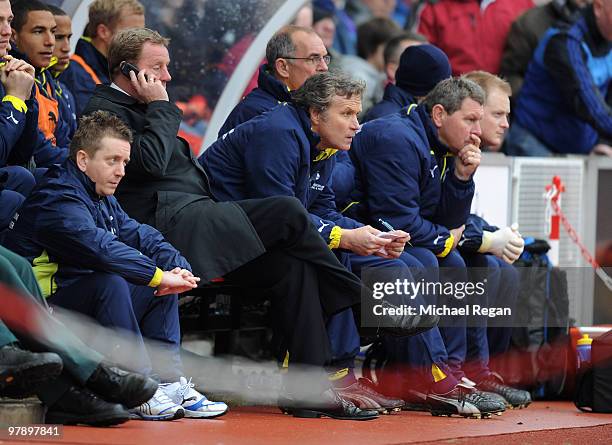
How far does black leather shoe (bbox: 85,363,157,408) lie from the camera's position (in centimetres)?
556

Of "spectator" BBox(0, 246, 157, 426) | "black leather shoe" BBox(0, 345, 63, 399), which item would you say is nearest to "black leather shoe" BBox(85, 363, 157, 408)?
"spectator" BBox(0, 246, 157, 426)

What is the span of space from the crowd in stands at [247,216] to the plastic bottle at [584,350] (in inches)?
15.9

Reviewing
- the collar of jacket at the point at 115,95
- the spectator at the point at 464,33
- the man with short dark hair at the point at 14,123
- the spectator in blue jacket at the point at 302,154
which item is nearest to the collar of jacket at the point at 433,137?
the spectator in blue jacket at the point at 302,154

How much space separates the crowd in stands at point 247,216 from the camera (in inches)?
229

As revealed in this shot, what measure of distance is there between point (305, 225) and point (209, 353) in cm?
219

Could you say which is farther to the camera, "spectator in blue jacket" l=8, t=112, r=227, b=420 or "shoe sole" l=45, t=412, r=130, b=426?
"spectator in blue jacket" l=8, t=112, r=227, b=420

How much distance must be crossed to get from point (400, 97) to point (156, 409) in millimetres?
2865

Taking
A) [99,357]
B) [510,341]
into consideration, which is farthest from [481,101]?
[99,357]

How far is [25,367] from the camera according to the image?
16.9 feet

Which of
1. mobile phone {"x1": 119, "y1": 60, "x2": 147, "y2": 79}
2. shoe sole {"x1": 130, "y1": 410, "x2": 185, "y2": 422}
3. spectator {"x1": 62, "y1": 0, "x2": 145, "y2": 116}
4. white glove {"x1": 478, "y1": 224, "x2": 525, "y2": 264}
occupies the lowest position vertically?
shoe sole {"x1": 130, "y1": 410, "x2": 185, "y2": 422}

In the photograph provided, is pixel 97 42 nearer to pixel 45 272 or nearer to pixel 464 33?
pixel 45 272

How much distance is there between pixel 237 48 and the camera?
30.2 feet

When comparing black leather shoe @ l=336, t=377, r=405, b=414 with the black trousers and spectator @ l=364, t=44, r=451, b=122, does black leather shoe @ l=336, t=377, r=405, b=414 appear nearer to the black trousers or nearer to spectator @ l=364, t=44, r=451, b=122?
the black trousers

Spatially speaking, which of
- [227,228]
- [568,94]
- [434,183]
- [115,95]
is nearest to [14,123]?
[115,95]
